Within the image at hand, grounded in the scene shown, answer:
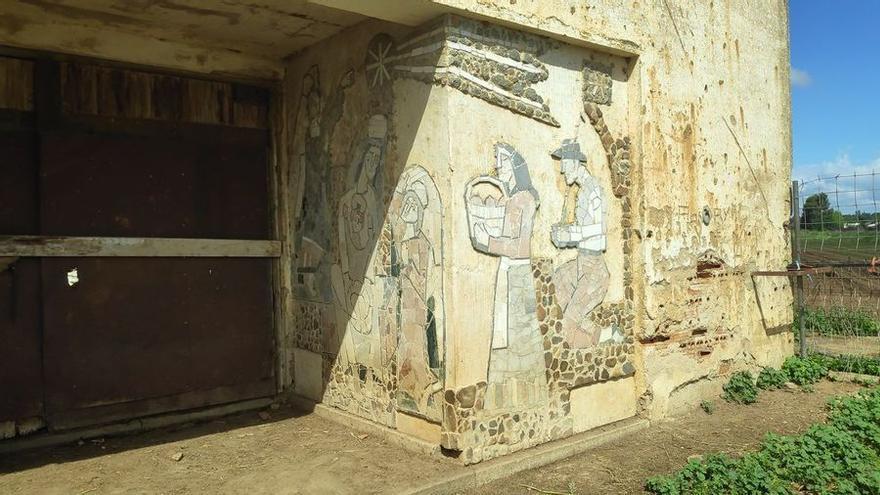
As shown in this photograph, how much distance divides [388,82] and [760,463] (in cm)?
362

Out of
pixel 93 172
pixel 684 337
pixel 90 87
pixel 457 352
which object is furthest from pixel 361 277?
pixel 684 337

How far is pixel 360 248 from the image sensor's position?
4.98 metres

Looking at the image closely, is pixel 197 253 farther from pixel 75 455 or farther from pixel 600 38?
A: pixel 600 38

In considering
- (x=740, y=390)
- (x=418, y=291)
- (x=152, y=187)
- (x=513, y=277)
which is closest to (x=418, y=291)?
(x=418, y=291)

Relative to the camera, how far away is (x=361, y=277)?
4961mm

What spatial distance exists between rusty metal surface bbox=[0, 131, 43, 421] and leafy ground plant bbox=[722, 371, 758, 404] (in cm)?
574

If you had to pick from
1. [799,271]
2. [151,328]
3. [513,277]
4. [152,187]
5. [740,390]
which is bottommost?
[740,390]

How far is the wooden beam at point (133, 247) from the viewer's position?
4.68 meters

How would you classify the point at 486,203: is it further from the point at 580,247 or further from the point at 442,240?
the point at 580,247

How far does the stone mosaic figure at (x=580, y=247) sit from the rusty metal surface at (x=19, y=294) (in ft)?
12.4

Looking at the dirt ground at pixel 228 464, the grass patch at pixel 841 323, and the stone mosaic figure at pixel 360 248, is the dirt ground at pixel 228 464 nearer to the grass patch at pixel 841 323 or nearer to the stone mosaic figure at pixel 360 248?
the stone mosaic figure at pixel 360 248

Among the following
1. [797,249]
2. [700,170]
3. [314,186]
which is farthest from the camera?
[797,249]

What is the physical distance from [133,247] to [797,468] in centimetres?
498

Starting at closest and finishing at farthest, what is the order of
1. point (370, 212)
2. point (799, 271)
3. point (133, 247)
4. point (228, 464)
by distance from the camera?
point (228, 464), point (370, 212), point (133, 247), point (799, 271)
